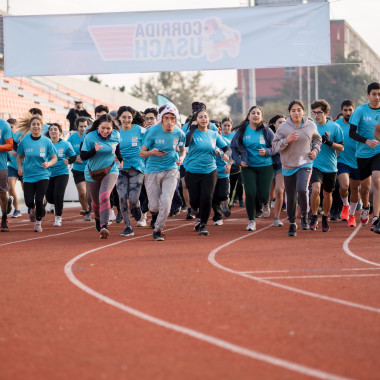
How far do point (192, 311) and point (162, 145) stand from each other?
6.10 meters

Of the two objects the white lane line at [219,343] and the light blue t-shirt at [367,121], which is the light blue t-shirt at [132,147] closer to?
the light blue t-shirt at [367,121]

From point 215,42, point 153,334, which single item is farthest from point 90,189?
point 215,42

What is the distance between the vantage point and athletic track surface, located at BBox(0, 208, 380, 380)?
16.1ft

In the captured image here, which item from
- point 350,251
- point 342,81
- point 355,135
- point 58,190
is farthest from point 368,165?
point 342,81

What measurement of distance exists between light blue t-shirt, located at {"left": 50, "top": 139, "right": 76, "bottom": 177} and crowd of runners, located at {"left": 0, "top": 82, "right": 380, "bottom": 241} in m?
0.02

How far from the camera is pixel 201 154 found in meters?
13.7

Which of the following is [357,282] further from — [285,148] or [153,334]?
[285,148]

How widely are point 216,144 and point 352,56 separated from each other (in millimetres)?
52261

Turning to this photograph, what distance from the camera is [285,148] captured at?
13.2m

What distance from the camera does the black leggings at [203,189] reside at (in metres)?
13.6

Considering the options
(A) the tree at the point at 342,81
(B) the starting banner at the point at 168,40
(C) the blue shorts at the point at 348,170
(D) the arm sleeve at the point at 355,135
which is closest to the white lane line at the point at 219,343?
(D) the arm sleeve at the point at 355,135

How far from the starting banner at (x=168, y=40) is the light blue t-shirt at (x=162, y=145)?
9.91m

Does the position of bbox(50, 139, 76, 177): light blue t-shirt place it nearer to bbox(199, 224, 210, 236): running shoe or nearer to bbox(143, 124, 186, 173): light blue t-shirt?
bbox(199, 224, 210, 236): running shoe

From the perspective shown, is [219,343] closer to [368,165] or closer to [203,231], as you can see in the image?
[203,231]
